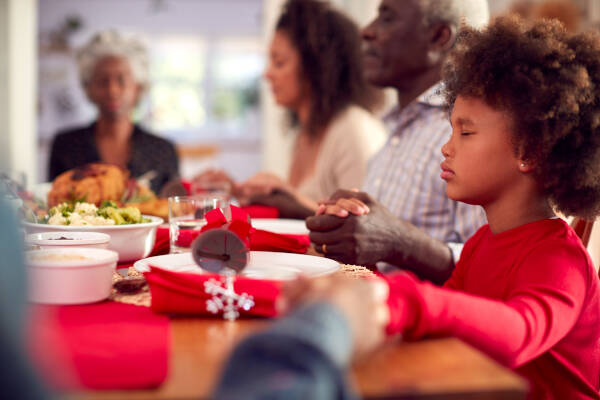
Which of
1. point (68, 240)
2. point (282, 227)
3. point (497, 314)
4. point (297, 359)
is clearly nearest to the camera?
point (297, 359)

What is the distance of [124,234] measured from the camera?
1179 mm

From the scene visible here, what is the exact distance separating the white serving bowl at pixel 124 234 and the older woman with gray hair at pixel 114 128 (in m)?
2.18

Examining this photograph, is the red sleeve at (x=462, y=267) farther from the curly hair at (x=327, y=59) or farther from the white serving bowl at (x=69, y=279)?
the curly hair at (x=327, y=59)

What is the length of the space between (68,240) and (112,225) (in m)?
0.17

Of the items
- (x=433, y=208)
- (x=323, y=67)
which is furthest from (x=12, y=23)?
(x=433, y=208)

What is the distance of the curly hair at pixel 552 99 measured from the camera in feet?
3.49

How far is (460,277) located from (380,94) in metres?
1.87

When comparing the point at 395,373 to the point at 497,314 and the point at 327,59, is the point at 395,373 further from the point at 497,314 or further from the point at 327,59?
the point at 327,59

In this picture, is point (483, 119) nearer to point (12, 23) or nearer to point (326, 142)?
point (326, 142)

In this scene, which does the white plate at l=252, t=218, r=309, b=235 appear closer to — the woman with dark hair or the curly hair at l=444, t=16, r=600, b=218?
the curly hair at l=444, t=16, r=600, b=218

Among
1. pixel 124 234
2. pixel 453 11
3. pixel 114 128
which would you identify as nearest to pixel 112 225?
pixel 124 234

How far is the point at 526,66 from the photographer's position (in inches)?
43.0

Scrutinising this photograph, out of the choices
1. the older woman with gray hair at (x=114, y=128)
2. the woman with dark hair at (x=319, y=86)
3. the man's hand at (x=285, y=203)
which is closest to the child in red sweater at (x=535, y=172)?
the man's hand at (x=285, y=203)

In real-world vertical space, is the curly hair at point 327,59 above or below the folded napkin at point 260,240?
above
